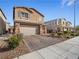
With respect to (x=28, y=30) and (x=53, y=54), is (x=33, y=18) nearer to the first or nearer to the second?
(x=28, y=30)

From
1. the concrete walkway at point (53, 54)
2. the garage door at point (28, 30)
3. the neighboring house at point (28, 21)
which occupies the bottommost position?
the concrete walkway at point (53, 54)

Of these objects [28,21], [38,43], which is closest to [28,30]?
[28,21]

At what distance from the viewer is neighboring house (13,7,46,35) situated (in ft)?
82.1

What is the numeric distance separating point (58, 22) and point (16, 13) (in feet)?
79.7

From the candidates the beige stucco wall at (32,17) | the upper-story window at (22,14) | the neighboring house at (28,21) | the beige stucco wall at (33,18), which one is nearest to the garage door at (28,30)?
the neighboring house at (28,21)

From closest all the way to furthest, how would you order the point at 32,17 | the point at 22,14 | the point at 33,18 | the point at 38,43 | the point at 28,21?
the point at 38,43, the point at 22,14, the point at 28,21, the point at 32,17, the point at 33,18

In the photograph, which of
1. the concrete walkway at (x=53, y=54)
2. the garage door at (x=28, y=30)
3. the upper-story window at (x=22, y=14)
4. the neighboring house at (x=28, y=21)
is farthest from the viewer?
the upper-story window at (x=22, y=14)

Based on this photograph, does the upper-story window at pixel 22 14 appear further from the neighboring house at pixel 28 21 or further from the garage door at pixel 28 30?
the garage door at pixel 28 30

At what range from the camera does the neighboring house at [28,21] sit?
25016mm

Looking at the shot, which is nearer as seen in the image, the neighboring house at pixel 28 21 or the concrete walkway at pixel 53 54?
the concrete walkway at pixel 53 54

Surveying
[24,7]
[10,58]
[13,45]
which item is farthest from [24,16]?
[10,58]

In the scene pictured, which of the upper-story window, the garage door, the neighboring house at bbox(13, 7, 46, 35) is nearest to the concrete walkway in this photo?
Answer: the neighboring house at bbox(13, 7, 46, 35)

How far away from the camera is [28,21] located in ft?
88.3

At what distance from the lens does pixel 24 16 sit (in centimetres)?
2680
